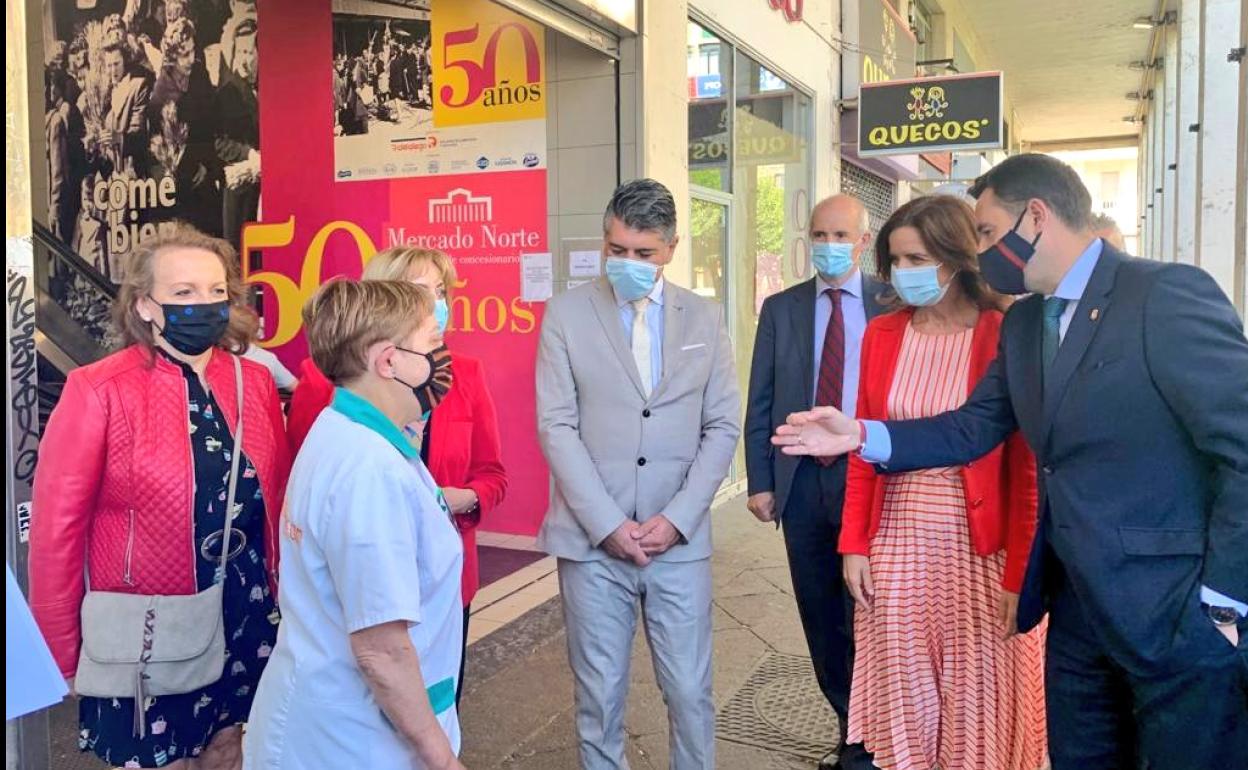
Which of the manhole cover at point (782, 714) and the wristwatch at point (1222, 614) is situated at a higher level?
the wristwatch at point (1222, 614)

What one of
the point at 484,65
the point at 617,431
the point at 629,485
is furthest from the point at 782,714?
the point at 484,65

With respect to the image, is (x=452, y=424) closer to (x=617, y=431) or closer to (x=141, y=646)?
(x=617, y=431)

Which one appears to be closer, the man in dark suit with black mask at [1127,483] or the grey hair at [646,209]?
the man in dark suit with black mask at [1127,483]

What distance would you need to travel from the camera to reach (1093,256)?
229 cm

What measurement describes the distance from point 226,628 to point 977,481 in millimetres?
2000

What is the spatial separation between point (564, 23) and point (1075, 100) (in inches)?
960

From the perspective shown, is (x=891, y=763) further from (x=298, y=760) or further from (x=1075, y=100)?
(x=1075, y=100)

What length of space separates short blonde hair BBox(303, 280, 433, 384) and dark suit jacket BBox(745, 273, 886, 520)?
188 centimetres

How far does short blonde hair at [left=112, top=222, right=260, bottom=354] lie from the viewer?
8.19 ft

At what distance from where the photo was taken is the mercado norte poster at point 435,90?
608 cm

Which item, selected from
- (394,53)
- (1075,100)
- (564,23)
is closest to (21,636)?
(564,23)

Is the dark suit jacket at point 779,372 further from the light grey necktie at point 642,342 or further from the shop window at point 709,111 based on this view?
the shop window at point 709,111

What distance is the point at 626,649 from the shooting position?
3010mm

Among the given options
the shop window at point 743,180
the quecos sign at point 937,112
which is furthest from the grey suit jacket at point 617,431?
the quecos sign at point 937,112
